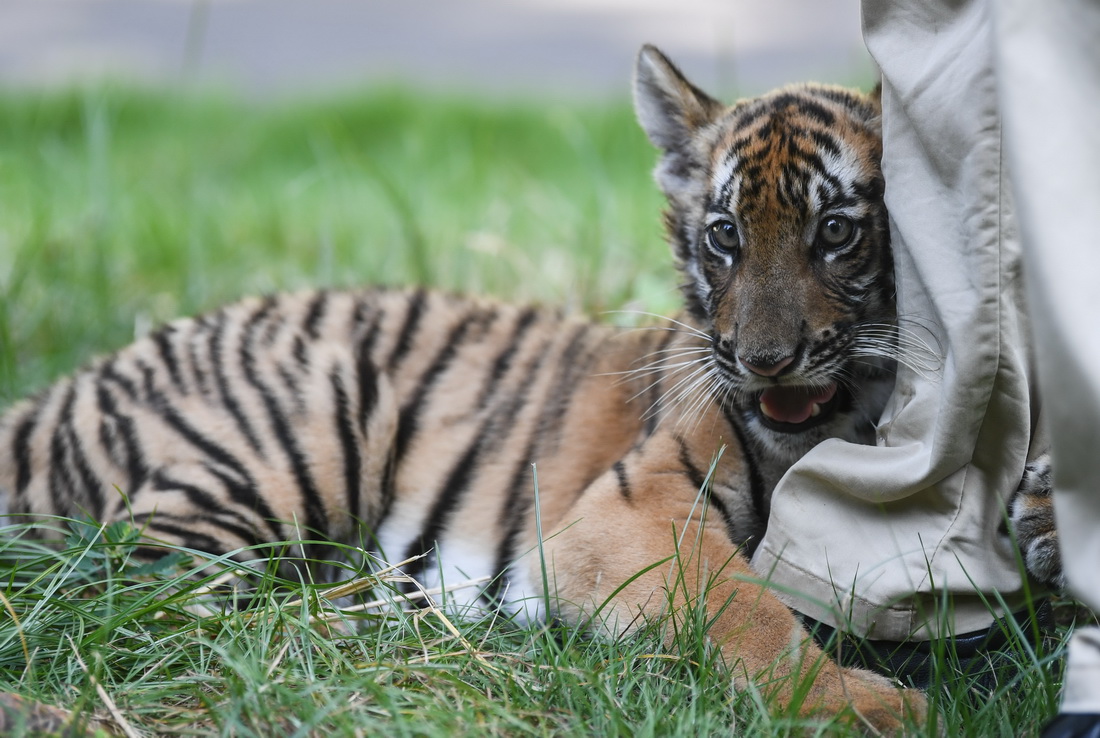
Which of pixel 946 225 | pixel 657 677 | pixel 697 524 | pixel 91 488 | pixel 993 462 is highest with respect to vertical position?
pixel 946 225

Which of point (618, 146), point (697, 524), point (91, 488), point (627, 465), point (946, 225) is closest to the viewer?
point (946, 225)

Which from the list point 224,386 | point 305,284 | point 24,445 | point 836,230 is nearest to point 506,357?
point 224,386

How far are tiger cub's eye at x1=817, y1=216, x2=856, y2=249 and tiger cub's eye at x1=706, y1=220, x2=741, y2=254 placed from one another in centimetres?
19

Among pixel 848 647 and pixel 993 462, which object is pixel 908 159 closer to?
pixel 993 462

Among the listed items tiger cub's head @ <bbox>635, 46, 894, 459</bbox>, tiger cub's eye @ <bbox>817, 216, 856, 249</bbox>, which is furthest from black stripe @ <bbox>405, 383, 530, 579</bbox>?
tiger cub's eye @ <bbox>817, 216, 856, 249</bbox>

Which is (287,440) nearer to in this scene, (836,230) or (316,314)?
(316,314)

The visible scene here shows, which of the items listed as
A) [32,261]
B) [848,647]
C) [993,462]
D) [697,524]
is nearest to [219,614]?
[697,524]

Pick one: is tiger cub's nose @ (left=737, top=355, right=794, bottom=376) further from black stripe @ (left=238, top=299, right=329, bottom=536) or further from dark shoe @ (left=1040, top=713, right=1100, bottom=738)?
black stripe @ (left=238, top=299, right=329, bottom=536)

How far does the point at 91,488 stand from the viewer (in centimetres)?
283

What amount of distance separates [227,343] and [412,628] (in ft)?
4.21

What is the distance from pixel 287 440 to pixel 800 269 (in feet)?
4.87

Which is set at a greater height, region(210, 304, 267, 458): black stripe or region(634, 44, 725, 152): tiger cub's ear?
region(634, 44, 725, 152): tiger cub's ear

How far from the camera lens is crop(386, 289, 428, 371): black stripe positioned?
124 inches

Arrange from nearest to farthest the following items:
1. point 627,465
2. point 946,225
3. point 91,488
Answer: point 946,225
point 627,465
point 91,488
